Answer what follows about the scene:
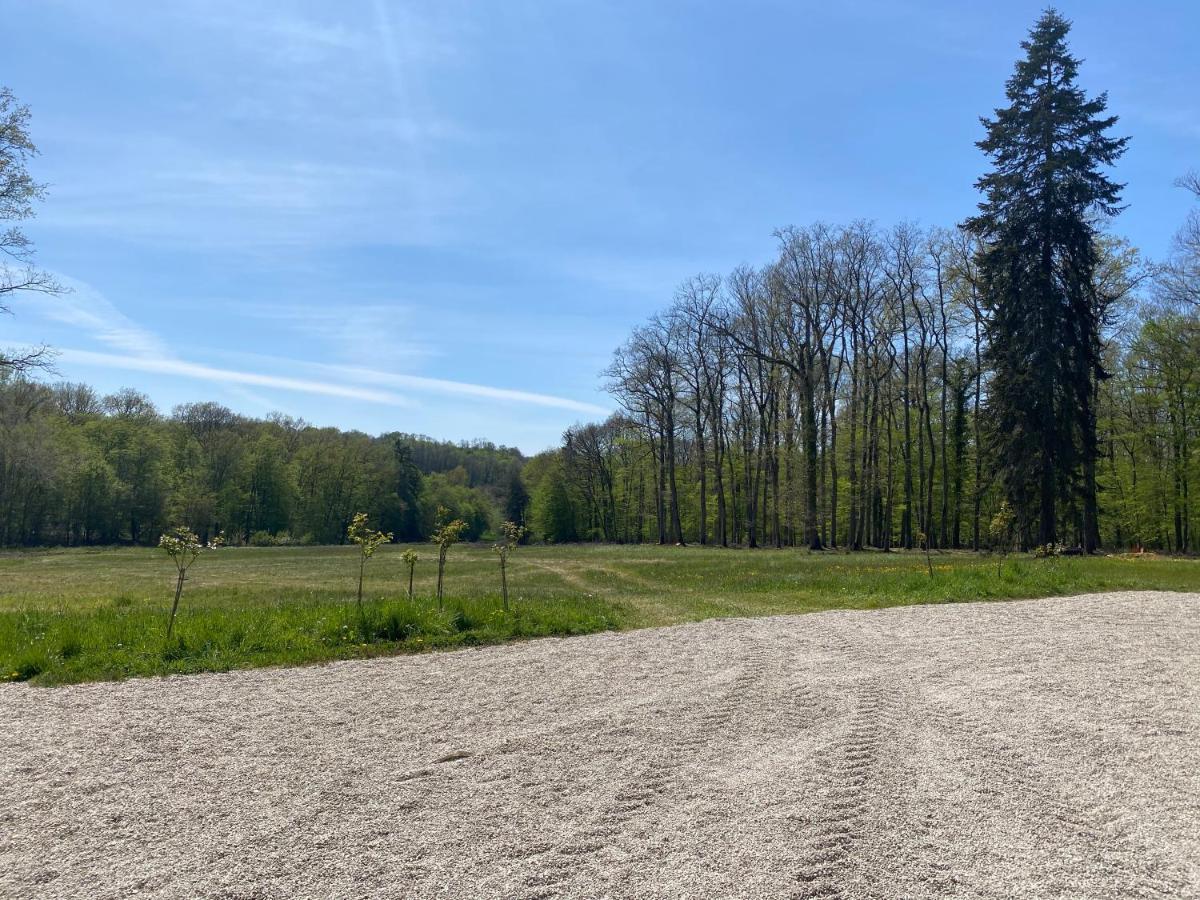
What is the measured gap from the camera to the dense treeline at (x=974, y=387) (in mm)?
26875

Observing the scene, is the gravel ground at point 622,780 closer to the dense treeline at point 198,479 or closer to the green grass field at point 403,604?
the green grass field at point 403,604

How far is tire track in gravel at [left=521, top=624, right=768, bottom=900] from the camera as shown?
3914 mm

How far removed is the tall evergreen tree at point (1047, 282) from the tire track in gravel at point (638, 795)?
23.5 meters

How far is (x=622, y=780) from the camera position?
5.30 metres

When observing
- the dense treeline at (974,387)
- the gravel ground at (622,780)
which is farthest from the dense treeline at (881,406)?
the gravel ground at (622,780)

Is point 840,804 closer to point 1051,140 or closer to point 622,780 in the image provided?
point 622,780

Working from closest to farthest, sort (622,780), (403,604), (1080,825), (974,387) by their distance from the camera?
(1080,825) → (622,780) → (403,604) → (974,387)

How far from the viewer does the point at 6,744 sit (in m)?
6.42

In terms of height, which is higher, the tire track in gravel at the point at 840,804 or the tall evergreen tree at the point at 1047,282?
the tall evergreen tree at the point at 1047,282

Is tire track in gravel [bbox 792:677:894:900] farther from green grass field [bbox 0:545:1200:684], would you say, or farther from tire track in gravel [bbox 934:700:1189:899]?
green grass field [bbox 0:545:1200:684]

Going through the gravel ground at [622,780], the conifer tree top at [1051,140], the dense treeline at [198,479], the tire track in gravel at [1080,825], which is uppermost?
the conifer tree top at [1051,140]

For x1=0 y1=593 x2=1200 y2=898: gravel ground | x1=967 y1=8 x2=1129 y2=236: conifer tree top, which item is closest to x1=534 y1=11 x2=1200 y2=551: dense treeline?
x1=967 y1=8 x2=1129 y2=236: conifer tree top

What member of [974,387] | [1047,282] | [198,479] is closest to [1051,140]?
[1047,282]

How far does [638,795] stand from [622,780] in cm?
31
